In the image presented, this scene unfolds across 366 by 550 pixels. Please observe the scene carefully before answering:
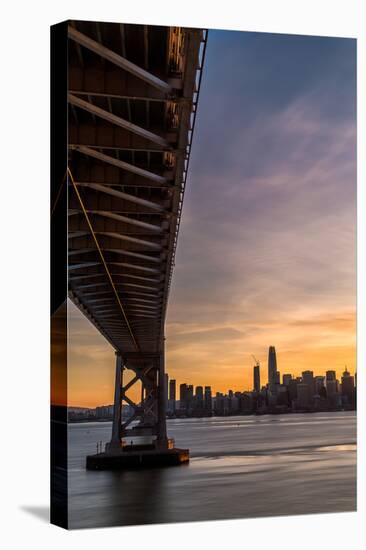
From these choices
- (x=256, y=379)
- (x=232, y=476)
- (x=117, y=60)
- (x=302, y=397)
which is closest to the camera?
(x=117, y=60)

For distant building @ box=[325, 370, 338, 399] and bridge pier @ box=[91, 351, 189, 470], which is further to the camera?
distant building @ box=[325, 370, 338, 399]

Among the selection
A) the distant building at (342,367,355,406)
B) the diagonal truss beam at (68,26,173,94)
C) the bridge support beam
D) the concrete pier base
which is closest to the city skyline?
the distant building at (342,367,355,406)

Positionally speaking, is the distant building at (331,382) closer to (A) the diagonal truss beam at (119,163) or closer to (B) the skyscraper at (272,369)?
(B) the skyscraper at (272,369)


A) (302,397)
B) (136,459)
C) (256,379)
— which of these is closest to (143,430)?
(256,379)

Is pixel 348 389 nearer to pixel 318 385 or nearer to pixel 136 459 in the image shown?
pixel 318 385

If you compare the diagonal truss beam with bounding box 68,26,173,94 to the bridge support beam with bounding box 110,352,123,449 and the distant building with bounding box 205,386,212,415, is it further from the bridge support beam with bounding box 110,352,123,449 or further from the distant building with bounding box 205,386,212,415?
the distant building with bounding box 205,386,212,415
